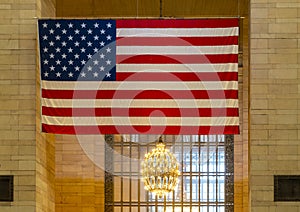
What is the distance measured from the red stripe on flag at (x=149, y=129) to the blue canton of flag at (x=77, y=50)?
883mm

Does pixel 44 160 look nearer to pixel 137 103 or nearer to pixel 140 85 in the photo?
pixel 137 103

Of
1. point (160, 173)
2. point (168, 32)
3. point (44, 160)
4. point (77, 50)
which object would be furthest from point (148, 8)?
point (44, 160)

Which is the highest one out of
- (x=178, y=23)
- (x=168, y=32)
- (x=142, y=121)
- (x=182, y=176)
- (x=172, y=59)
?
(x=178, y=23)

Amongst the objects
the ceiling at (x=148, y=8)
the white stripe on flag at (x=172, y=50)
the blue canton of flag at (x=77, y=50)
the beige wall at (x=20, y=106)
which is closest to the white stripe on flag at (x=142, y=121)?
the beige wall at (x=20, y=106)

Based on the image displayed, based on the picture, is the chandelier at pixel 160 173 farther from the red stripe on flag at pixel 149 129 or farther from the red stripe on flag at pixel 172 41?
the red stripe on flag at pixel 172 41

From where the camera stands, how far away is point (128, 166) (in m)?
23.3

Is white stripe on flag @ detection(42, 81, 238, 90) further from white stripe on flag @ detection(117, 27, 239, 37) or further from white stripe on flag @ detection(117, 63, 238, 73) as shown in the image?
white stripe on flag @ detection(117, 27, 239, 37)

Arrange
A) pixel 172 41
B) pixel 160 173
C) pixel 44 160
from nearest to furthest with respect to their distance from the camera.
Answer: pixel 172 41 → pixel 44 160 → pixel 160 173

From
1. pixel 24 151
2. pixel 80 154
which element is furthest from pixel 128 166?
pixel 24 151

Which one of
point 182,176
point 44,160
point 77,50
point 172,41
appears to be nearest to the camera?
point 172,41

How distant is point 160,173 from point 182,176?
330cm

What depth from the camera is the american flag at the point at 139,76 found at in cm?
1677

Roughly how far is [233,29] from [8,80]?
415 centimetres

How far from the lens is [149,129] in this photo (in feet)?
55.1
